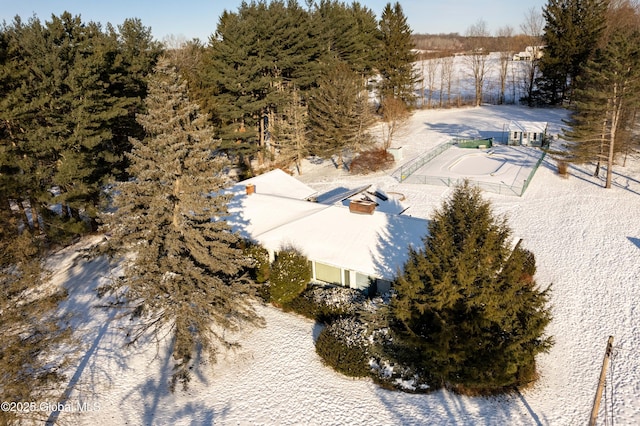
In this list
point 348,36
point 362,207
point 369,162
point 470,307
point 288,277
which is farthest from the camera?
point 348,36

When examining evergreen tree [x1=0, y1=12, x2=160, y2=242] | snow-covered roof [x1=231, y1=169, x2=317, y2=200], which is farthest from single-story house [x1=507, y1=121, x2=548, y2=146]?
evergreen tree [x1=0, y1=12, x2=160, y2=242]

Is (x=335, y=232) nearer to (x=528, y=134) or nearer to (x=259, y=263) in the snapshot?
(x=259, y=263)

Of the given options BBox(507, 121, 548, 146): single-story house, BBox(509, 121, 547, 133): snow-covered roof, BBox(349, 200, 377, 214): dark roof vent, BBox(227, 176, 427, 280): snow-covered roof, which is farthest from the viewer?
BBox(507, 121, 548, 146): single-story house

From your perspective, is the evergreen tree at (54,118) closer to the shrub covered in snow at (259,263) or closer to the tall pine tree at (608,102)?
the shrub covered in snow at (259,263)

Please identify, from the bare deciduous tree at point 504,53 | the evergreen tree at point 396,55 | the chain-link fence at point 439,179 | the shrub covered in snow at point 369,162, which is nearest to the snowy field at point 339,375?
the chain-link fence at point 439,179

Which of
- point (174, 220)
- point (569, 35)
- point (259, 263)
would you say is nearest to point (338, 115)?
point (259, 263)

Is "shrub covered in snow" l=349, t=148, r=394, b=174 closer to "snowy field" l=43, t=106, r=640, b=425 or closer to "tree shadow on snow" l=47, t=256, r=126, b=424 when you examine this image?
"snowy field" l=43, t=106, r=640, b=425

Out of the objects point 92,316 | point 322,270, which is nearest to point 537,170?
point 322,270
